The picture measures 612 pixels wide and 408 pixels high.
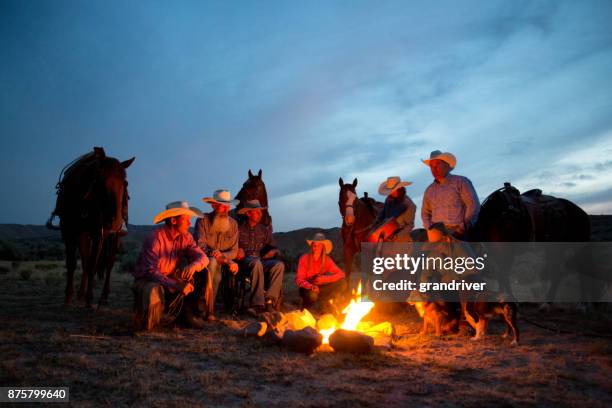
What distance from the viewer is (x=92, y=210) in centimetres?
734

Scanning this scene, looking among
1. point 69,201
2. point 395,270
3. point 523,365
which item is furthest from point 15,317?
point 523,365

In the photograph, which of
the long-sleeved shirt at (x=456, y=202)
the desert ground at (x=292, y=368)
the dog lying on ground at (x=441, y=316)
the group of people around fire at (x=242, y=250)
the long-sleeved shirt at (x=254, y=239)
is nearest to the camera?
the desert ground at (x=292, y=368)

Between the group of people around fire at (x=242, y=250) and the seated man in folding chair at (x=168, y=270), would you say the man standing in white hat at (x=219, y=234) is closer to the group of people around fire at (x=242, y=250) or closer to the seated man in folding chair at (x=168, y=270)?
the group of people around fire at (x=242, y=250)

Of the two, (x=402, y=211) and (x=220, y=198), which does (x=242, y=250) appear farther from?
(x=402, y=211)

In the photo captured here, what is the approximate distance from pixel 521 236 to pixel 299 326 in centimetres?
426

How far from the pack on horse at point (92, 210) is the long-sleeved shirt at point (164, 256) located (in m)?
1.83

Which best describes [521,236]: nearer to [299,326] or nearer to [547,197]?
[547,197]

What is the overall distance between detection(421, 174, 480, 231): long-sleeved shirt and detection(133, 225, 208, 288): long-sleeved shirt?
3337 mm

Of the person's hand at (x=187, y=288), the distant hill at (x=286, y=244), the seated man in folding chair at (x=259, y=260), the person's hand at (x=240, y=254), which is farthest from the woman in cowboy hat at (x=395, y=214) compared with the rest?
the distant hill at (x=286, y=244)

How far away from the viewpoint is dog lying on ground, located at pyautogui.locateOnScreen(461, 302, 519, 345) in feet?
17.0

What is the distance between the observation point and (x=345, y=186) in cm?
884

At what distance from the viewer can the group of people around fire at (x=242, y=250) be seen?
5.58 meters

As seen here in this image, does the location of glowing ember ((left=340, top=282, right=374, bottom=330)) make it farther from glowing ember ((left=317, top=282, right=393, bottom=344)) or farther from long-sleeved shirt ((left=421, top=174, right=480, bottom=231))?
long-sleeved shirt ((left=421, top=174, right=480, bottom=231))

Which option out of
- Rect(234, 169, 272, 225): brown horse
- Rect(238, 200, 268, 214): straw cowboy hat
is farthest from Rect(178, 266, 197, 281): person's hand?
Rect(234, 169, 272, 225): brown horse
